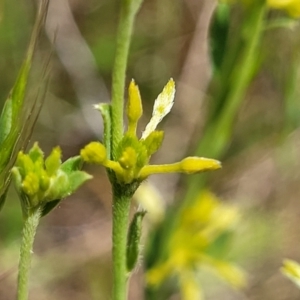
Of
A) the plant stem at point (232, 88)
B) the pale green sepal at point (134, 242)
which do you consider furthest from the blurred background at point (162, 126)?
the pale green sepal at point (134, 242)

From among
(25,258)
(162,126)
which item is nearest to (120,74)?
(25,258)

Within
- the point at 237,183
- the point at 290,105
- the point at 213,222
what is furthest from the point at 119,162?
the point at 237,183

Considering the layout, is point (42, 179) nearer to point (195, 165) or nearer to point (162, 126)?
point (195, 165)

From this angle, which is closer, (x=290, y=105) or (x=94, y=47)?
(x=290, y=105)

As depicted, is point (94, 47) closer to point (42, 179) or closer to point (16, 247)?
point (16, 247)

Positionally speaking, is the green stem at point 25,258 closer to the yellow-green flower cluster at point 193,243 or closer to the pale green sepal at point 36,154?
the pale green sepal at point 36,154

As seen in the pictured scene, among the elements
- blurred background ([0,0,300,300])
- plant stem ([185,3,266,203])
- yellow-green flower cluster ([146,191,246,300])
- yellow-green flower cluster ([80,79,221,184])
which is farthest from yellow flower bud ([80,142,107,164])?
blurred background ([0,0,300,300])
